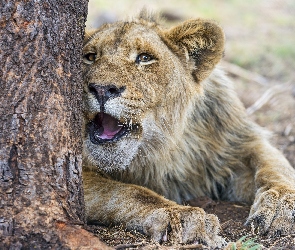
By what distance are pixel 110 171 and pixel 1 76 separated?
137cm

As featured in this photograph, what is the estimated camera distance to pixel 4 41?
2.63 m

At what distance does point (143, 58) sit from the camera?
359 centimetres

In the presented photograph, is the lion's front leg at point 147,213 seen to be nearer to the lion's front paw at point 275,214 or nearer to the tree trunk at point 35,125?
the lion's front paw at point 275,214

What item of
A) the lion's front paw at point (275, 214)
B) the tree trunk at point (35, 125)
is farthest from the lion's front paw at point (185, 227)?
the tree trunk at point (35, 125)

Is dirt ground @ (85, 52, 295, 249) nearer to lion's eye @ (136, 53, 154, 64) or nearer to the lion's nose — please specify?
the lion's nose

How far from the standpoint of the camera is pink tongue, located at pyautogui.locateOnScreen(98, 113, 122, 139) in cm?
345

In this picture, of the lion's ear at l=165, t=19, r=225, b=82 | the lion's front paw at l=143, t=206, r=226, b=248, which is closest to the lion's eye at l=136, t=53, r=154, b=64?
the lion's ear at l=165, t=19, r=225, b=82

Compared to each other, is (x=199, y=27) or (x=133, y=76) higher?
(x=199, y=27)

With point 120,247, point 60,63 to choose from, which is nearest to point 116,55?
point 60,63

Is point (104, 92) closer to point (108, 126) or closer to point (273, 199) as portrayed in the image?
point (108, 126)

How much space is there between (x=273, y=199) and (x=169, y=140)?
806 mm

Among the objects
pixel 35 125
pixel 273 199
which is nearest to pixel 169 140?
pixel 273 199

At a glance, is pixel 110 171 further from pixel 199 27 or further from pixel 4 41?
pixel 4 41

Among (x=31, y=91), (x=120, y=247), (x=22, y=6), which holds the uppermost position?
(x=22, y=6)
